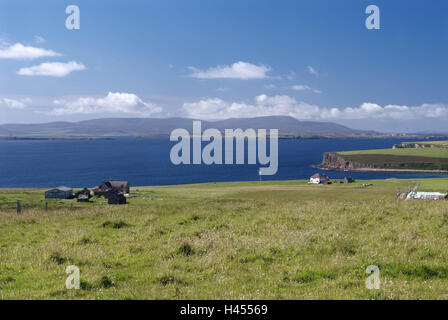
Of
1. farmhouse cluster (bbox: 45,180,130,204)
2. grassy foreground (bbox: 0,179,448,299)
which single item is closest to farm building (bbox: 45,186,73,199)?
farmhouse cluster (bbox: 45,180,130,204)

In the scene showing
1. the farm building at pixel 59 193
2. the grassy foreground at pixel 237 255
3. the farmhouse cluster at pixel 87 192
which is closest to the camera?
the grassy foreground at pixel 237 255

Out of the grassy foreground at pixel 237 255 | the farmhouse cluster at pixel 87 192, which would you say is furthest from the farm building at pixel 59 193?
the grassy foreground at pixel 237 255

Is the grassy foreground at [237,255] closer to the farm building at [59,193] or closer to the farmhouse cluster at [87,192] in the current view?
the farmhouse cluster at [87,192]

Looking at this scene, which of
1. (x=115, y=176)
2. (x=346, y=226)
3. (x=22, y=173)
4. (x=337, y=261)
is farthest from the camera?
(x=22, y=173)

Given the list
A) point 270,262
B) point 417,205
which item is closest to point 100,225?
point 270,262

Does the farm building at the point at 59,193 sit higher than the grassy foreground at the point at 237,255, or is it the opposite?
the grassy foreground at the point at 237,255

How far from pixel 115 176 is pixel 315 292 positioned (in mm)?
164387

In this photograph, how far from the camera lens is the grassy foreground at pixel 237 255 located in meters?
8.52

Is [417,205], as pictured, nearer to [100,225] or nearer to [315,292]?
[315,292]

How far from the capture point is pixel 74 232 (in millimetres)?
14477

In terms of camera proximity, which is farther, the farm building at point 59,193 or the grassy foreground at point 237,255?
the farm building at point 59,193

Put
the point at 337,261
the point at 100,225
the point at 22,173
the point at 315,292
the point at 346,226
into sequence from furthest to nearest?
1. the point at 22,173
2. the point at 100,225
3. the point at 346,226
4. the point at 337,261
5. the point at 315,292

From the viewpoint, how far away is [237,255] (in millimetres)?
10922

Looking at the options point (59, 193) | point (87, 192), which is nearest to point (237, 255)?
point (87, 192)
